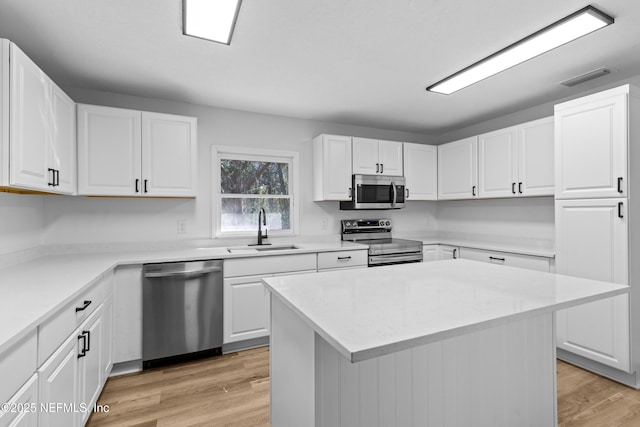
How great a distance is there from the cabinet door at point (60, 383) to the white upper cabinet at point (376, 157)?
301 cm

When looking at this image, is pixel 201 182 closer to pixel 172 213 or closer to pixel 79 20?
pixel 172 213

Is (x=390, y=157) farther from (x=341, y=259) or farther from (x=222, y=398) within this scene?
(x=222, y=398)

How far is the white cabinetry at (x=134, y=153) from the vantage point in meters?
2.57

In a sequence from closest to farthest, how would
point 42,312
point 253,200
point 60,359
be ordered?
point 42,312 → point 60,359 → point 253,200

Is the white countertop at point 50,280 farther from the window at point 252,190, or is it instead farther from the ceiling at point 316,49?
the ceiling at point 316,49

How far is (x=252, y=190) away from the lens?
3.61m

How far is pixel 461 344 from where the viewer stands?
1.43 meters

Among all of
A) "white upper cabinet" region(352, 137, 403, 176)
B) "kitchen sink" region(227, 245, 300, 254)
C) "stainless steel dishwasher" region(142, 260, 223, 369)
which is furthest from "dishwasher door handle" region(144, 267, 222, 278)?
"white upper cabinet" region(352, 137, 403, 176)

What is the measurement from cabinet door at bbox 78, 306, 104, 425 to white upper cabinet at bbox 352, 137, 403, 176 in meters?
2.83

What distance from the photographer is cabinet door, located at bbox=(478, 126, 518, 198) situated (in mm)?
3317

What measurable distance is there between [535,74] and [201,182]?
3232 mm

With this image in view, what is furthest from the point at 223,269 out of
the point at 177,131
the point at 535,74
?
the point at 535,74

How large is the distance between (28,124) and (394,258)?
325 centimetres

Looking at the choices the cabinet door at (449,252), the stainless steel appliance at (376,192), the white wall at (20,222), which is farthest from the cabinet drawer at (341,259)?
the white wall at (20,222)
